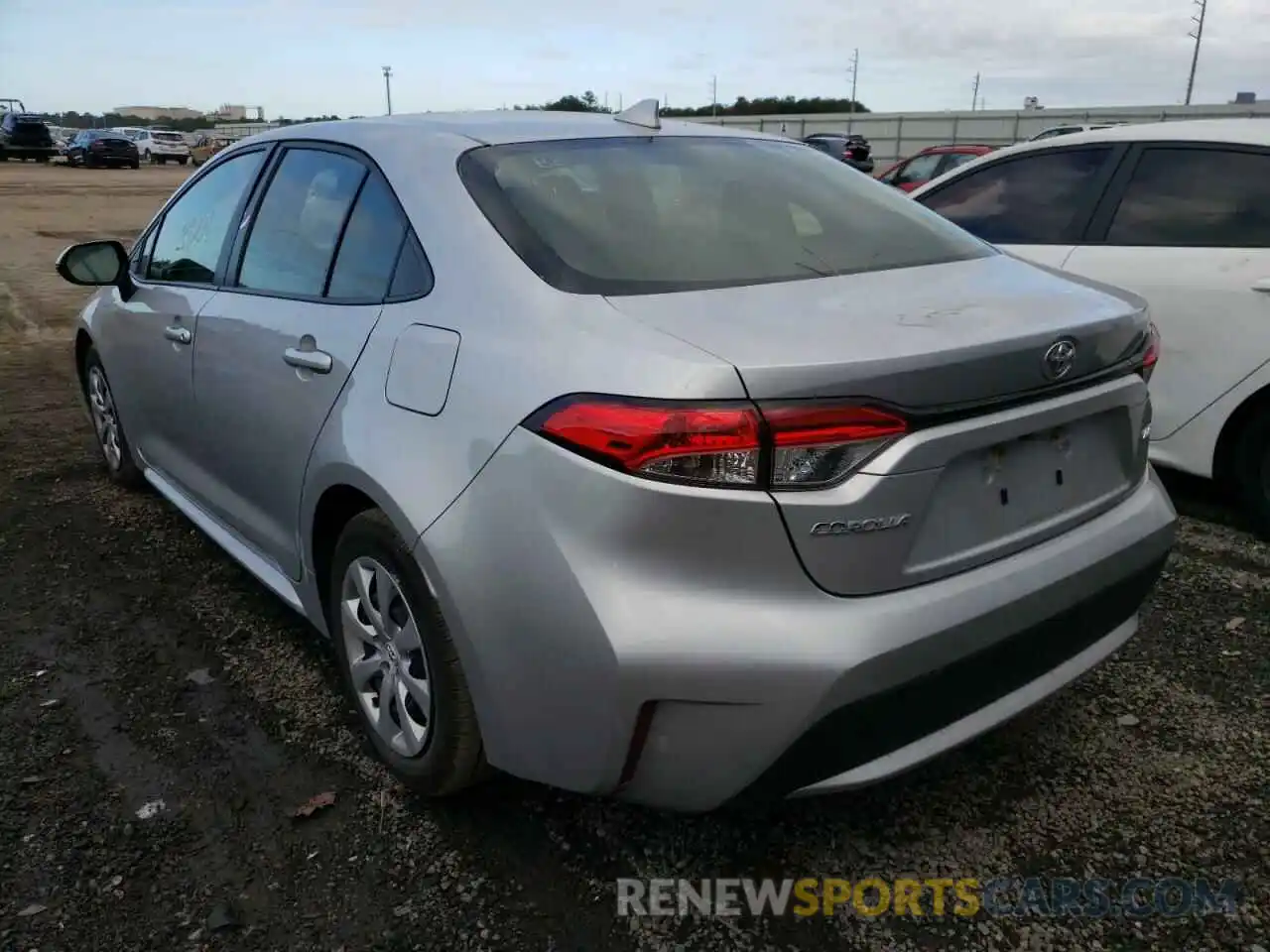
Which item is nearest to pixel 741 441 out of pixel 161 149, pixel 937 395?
pixel 937 395

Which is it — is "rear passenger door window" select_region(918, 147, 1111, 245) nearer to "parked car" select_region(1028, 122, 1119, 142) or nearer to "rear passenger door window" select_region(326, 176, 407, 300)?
"parked car" select_region(1028, 122, 1119, 142)

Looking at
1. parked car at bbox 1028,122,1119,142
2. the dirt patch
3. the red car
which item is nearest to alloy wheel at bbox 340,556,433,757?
parked car at bbox 1028,122,1119,142

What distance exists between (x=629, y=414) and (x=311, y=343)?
46.7 inches

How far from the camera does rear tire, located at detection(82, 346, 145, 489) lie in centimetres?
457

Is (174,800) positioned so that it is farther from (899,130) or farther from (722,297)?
(899,130)

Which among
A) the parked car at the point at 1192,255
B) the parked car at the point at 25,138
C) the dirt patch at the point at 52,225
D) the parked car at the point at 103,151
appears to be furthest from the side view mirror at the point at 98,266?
the parked car at the point at 25,138

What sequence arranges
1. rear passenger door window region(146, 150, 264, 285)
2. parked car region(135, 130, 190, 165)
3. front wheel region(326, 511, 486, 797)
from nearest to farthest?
front wheel region(326, 511, 486, 797)
rear passenger door window region(146, 150, 264, 285)
parked car region(135, 130, 190, 165)

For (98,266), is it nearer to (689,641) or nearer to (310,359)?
(310,359)

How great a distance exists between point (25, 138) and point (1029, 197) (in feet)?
153

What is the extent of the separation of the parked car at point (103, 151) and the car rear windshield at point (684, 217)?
→ 42366mm

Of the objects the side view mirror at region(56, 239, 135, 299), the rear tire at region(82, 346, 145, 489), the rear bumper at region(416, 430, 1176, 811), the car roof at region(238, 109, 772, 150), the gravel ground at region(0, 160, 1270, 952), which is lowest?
the gravel ground at region(0, 160, 1270, 952)

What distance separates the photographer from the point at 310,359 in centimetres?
262

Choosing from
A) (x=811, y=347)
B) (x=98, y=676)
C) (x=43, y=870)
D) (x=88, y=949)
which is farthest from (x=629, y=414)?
(x=98, y=676)

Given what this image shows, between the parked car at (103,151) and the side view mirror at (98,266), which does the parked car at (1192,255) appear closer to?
the side view mirror at (98,266)
